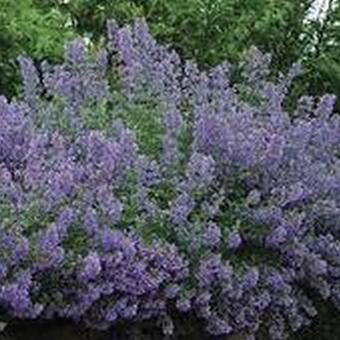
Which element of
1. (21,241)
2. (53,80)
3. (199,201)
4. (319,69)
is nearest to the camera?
(21,241)

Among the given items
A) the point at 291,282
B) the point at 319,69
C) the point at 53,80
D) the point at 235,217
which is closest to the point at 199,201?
the point at 235,217

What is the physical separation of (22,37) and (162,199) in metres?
2.53

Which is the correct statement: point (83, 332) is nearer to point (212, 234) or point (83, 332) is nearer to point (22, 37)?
point (212, 234)

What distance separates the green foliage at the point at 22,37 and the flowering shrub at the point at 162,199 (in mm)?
1223

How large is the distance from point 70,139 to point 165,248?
82 centimetres

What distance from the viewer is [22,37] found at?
714cm

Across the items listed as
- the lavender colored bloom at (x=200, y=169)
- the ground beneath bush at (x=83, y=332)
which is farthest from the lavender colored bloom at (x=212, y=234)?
the ground beneath bush at (x=83, y=332)

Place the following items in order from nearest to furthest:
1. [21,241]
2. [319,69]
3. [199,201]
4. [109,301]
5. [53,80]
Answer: [21,241]
[109,301]
[199,201]
[53,80]
[319,69]

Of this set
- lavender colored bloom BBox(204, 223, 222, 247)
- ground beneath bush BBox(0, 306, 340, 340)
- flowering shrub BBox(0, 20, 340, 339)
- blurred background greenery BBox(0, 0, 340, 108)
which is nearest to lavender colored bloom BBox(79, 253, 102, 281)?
flowering shrub BBox(0, 20, 340, 339)

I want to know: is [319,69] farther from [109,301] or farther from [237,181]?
[109,301]

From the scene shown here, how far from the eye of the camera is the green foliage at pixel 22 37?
701 cm

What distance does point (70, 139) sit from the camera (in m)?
5.14

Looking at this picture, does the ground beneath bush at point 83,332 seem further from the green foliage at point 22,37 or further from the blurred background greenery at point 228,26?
the blurred background greenery at point 228,26

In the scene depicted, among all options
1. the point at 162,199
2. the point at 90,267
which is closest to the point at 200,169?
the point at 162,199
